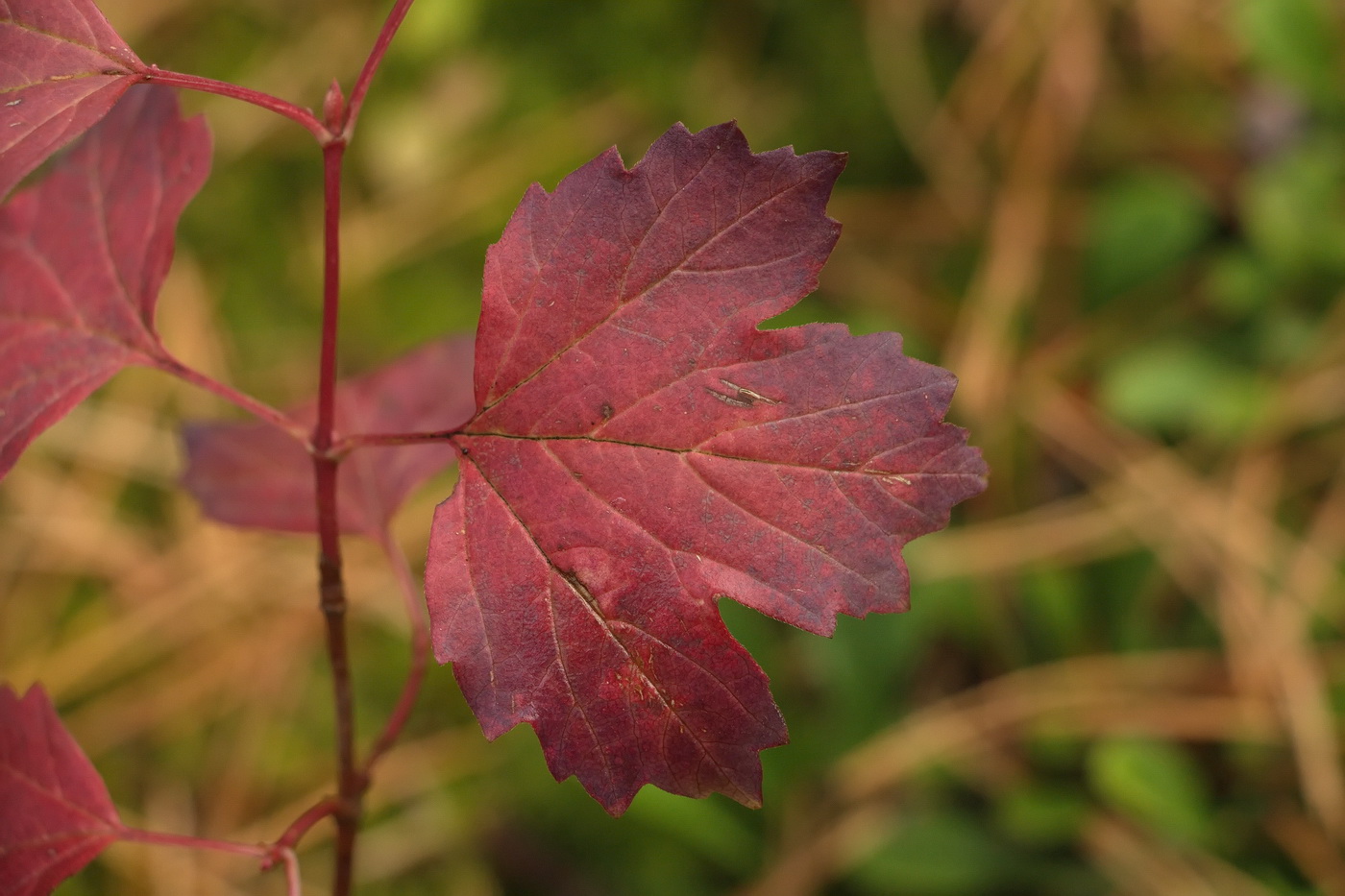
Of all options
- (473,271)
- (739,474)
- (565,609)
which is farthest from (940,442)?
(473,271)

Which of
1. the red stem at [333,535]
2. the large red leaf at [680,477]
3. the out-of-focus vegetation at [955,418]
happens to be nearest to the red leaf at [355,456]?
the red stem at [333,535]

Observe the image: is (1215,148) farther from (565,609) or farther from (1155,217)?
(565,609)

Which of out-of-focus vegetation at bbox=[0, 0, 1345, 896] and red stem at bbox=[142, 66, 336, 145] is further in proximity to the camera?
out-of-focus vegetation at bbox=[0, 0, 1345, 896]

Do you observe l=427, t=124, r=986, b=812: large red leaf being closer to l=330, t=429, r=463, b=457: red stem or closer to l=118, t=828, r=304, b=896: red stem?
l=330, t=429, r=463, b=457: red stem

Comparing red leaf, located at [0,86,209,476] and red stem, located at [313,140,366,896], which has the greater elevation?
red leaf, located at [0,86,209,476]

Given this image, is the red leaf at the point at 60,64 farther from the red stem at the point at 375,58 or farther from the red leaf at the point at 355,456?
the red leaf at the point at 355,456

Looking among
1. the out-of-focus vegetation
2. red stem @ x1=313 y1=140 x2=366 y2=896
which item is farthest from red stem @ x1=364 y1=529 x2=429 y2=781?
the out-of-focus vegetation

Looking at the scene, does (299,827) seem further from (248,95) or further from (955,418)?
(955,418)
